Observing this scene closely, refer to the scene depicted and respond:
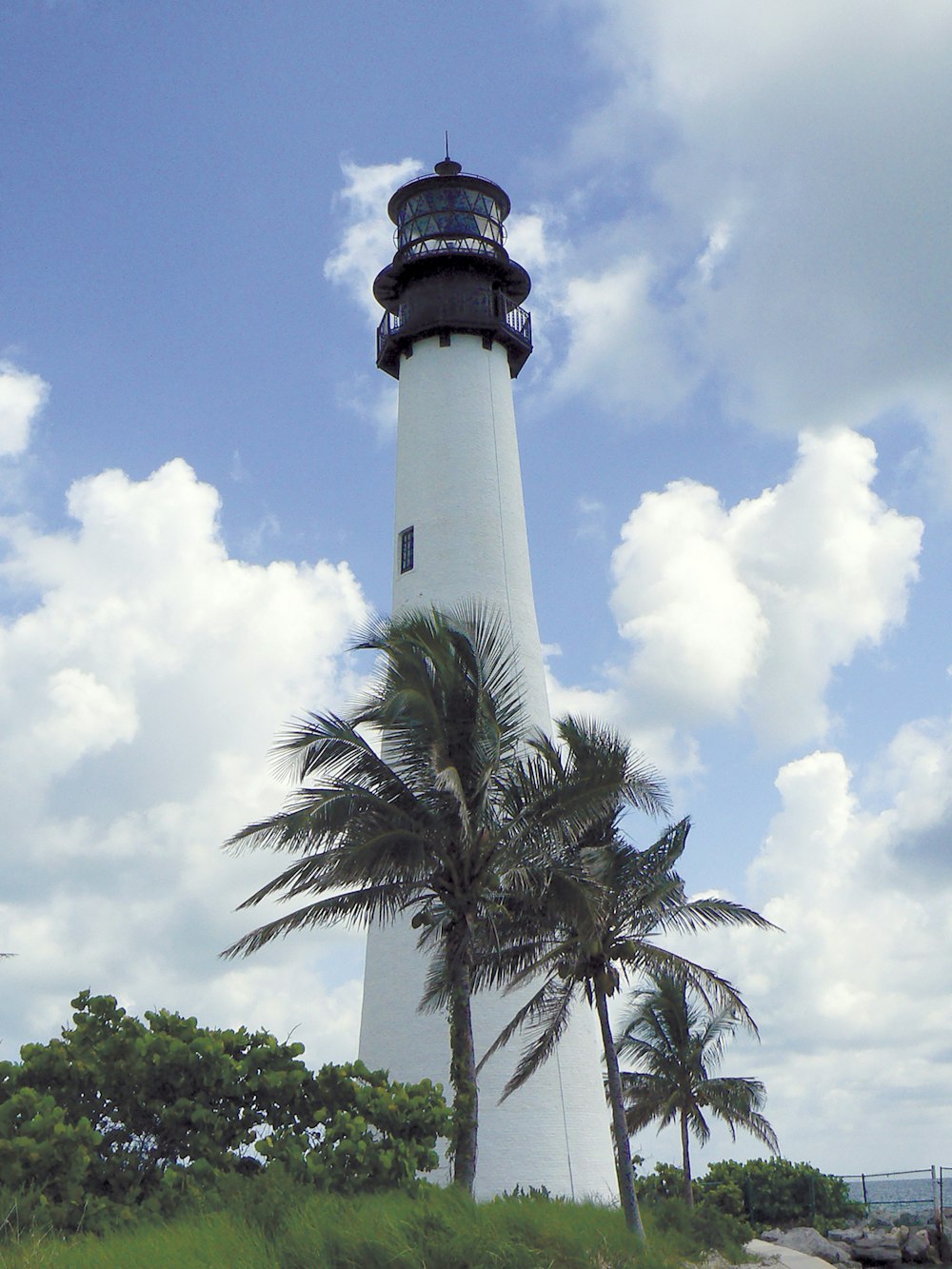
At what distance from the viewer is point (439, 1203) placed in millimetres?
14570

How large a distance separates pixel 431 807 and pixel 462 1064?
3.89 m

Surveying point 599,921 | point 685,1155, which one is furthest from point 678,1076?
point 599,921

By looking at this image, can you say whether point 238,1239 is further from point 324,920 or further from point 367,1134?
point 324,920

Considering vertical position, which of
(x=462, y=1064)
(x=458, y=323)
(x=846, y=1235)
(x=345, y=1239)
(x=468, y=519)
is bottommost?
(x=345, y=1239)

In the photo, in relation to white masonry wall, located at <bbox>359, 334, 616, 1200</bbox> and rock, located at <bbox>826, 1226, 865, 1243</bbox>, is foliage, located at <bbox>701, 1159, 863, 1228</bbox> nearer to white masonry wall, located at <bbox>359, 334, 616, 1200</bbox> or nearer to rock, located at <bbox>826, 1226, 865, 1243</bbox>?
rock, located at <bbox>826, 1226, 865, 1243</bbox>

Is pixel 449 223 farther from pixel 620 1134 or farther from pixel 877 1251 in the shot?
pixel 877 1251

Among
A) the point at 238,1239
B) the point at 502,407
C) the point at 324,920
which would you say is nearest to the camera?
the point at 238,1239

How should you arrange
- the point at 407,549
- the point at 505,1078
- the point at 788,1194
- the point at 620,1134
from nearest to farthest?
the point at 620,1134 → the point at 505,1078 → the point at 407,549 → the point at 788,1194

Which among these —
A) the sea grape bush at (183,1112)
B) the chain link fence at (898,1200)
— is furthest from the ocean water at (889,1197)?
the sea grape bush at (183,1112)

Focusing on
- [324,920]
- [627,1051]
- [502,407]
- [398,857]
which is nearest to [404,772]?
[398,857]

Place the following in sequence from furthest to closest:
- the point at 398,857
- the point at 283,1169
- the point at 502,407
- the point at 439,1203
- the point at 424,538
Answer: the point at 502,407 < the point at 424,538 < the point at 398,857 < the point at 283,1169 < the point at 439,1203

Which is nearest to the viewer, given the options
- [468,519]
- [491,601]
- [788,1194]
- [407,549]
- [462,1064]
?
[462,1064]

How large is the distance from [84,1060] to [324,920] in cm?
500

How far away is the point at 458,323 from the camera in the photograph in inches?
1245
